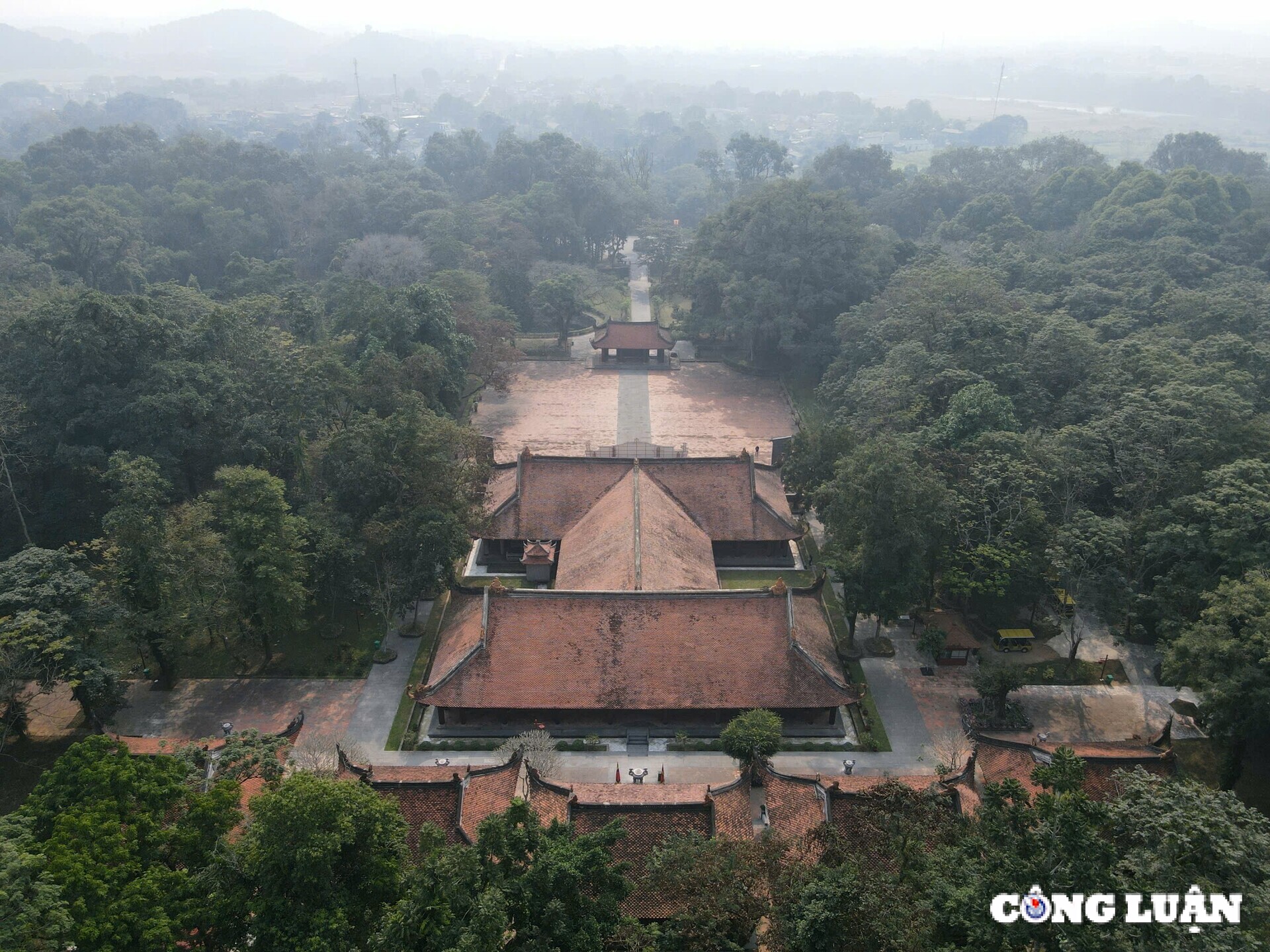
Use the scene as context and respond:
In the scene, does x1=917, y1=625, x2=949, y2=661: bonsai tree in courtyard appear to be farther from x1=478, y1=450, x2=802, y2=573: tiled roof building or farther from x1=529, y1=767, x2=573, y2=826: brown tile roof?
x1=529, y1=767, x2=573, y2=826: brown tile roof

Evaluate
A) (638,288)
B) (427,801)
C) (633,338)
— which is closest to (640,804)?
(427,801)

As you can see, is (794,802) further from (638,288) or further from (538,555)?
(638,288)

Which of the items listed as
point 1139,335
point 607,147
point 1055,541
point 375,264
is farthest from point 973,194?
point 607,147

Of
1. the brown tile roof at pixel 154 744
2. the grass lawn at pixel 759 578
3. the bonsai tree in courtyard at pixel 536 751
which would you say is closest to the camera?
the brown tile roof at pixel 154 744

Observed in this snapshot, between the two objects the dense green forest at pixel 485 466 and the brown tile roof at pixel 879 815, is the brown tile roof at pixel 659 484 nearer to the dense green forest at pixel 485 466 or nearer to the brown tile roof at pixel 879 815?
the dense green forest at pixel 485 466

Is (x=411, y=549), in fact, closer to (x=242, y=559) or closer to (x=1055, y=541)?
(x=242, y=559)

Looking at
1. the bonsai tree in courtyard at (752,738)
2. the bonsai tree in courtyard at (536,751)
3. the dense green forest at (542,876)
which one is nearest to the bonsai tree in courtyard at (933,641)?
the bonsai tree in courtyard at (752,738)
